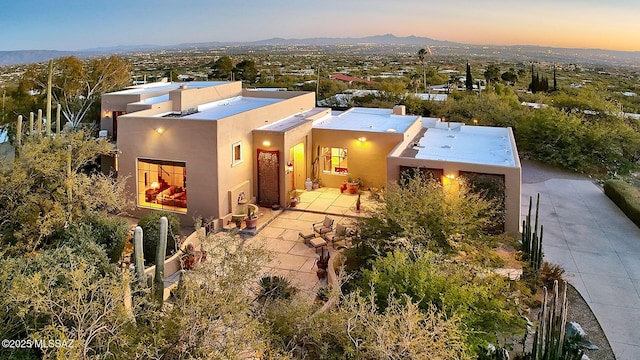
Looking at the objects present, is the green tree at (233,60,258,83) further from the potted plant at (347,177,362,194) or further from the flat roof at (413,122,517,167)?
the potted plant at (347,177,362,194)

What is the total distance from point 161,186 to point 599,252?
1607 cm

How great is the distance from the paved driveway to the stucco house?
240 centimetres

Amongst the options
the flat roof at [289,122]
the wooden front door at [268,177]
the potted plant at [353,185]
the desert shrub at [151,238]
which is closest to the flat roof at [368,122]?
the flat roof at [289,122]

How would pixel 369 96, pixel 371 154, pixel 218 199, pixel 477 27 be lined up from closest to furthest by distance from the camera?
1. pixel 218 199
2. pixel 371 154
3. pixel 369 96
4. pixel 477 27

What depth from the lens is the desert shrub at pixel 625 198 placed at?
17.6m

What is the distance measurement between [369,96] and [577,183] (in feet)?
66.0

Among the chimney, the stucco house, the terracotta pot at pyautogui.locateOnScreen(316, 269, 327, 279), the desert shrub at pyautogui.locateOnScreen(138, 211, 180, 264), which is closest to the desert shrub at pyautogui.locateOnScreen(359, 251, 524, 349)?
the terracotta pot at pyautogui.locateOnScreen(316, 269, 327, 279)

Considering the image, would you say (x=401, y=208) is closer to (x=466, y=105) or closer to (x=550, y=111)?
(x=550, y=111)

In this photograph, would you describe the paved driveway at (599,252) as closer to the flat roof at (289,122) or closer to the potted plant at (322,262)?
the potted plant at (322,262)

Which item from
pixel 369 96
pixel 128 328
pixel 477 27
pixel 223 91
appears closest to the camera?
pixel 128 328

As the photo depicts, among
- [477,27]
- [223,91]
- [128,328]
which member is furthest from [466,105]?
[477,27]

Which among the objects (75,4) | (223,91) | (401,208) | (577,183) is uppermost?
(75,4)

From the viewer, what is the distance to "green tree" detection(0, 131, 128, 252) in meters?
13.0

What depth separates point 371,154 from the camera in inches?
802
